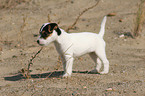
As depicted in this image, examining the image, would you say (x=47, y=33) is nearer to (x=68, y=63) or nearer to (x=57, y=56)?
(x=68, y=63)

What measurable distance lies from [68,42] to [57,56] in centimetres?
190

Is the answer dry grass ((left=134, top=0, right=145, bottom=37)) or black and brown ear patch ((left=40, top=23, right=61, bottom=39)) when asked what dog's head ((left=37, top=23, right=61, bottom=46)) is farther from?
dry grass ((left=134, top=0, right=145, bottom=37))

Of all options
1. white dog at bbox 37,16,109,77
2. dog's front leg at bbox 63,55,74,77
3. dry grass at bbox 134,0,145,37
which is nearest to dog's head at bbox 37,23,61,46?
white dog at bbox 37,16,109,77

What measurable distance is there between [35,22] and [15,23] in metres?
0.68

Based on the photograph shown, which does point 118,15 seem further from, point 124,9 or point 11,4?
point 11,4

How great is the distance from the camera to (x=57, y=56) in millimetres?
5586

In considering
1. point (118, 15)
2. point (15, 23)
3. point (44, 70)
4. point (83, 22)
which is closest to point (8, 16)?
point (15, 23)

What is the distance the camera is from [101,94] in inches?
117

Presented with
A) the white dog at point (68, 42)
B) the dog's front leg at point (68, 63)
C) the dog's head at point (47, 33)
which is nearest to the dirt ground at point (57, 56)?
the dog's front leg at point (68, 63)

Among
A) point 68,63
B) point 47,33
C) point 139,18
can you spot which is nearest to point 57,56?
point 68,63

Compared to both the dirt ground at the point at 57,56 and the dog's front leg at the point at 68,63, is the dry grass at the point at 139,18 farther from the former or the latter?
the dog's front leg at the point at 68,63

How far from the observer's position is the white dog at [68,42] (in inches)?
136

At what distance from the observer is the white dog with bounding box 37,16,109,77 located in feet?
11.3

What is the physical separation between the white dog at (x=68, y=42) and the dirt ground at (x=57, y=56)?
0.35 meters
